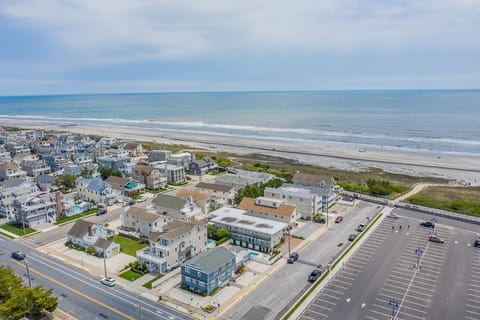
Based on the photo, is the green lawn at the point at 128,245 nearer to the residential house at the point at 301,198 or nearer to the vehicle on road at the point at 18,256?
the vehicle on road at the point at 18,256

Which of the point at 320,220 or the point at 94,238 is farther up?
the point at 94,238

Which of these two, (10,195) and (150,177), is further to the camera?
(150,177)

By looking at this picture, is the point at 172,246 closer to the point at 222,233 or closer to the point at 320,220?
the point at 222,233

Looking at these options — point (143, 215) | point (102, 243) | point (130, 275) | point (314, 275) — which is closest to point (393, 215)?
point (314, 275)

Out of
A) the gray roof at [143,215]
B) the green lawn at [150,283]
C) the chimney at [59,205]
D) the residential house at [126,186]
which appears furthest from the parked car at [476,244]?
the chimney at [59,205]

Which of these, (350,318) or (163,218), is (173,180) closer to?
(163,218)

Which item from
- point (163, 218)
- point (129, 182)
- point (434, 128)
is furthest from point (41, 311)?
point (434, 128)
